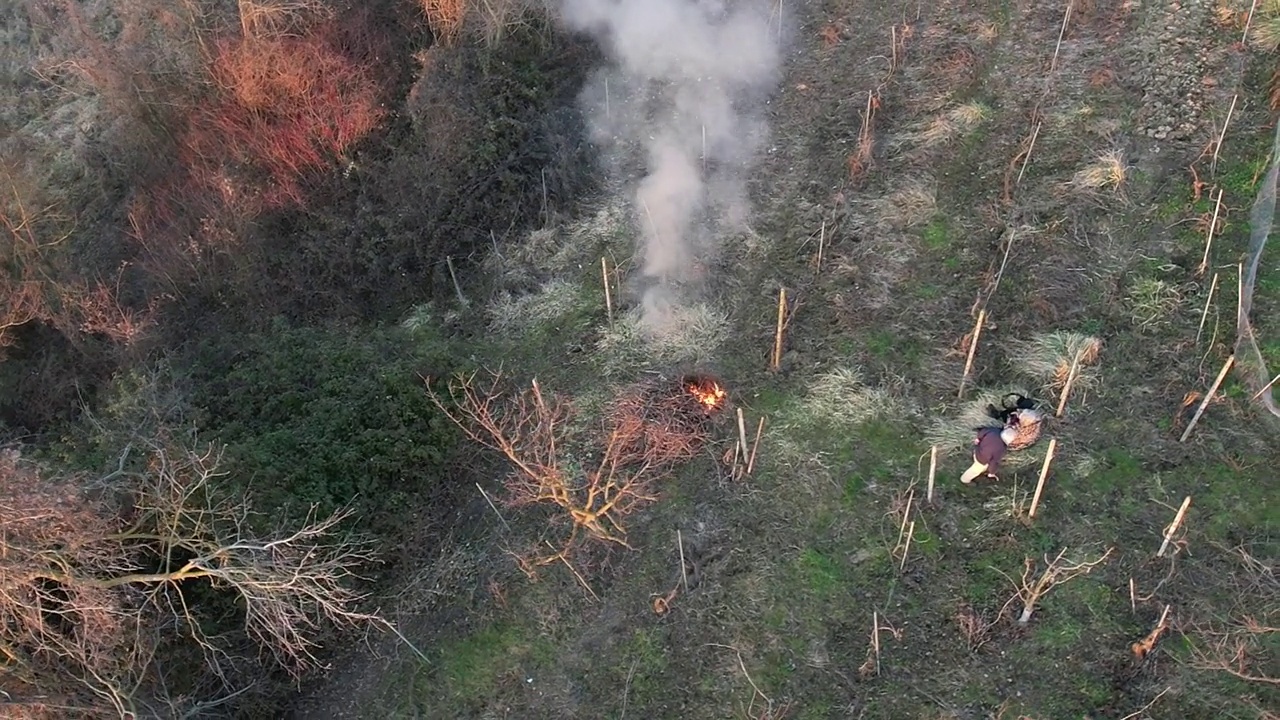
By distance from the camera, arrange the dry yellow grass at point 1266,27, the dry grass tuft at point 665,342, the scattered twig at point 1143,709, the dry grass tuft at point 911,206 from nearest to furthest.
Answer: the scattered twig at point 1143,709, the dry grass tuft at point 665,342, the dry grass tuft at point 911,206, the dry yellow grass at point 1266,27

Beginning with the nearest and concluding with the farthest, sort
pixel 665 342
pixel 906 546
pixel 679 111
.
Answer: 1. pixel 906 546
2. pixel 665 342
3. pixel 679 111

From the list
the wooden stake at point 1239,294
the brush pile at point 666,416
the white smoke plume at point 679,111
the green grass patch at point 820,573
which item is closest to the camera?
the green grass patch at point 820,573

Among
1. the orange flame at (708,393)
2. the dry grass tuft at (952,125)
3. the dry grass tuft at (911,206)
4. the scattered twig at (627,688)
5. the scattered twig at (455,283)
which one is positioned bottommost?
the scattered twig at (627,688)

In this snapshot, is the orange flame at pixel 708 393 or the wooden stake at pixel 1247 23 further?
the wooden stake at pixel 1247 23

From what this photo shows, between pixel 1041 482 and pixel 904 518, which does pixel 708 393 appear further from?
pixel 1041 482

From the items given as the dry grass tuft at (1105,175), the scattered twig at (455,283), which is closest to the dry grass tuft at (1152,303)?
the dry grass tuft at (1105,175)

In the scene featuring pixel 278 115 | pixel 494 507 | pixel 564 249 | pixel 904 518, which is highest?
pixel 278 115

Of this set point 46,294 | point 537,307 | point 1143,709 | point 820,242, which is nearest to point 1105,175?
point 820,242

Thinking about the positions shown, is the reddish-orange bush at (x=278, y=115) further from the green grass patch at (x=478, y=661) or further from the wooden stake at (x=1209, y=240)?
the wooden stake at (x=1209, y=240)
